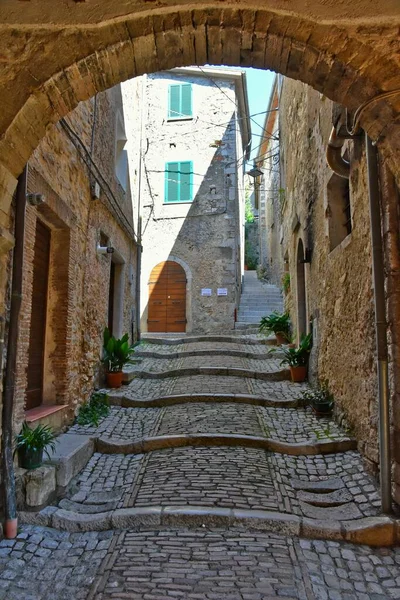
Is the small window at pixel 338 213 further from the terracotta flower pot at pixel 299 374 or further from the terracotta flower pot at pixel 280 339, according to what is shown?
the terracotta flower pot at pixel 280 339

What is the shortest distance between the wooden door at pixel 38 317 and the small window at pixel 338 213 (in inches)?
141

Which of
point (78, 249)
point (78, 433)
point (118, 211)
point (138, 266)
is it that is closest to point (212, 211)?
point (138, 266)

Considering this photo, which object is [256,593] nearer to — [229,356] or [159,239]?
[229,356]

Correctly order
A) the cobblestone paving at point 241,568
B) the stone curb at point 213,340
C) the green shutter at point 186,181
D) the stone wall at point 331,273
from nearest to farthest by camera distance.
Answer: the cobblestone paving at point 241,568
the stone wall at point 331,273
the stone curb at point 213,340
the green shutter at point 186,181

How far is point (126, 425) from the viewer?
214 inches

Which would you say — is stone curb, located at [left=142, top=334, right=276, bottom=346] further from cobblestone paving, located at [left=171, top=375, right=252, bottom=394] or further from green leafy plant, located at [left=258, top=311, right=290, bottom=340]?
cobblestone paving, located at [left=171, top=375, right=252, bottom=394]

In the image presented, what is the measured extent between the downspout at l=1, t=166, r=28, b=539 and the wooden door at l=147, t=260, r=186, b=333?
9991mm

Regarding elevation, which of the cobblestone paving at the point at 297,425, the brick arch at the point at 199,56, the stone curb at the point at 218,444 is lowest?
the stone curb at the point at 218,444

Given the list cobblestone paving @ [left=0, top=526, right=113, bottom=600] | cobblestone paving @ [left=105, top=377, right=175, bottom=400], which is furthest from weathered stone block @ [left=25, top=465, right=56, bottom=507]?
cobblestone paving @ [left=105, top=377, right=175, bottom=400]

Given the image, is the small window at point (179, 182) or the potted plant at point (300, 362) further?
the small window at point (179, 182)

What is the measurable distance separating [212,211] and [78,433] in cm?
993

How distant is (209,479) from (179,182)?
11548mm

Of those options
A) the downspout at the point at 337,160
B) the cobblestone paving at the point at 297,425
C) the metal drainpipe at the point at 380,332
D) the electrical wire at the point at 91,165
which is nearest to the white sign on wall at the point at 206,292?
the electrical wire at the point at 91,165

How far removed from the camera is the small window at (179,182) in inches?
549
